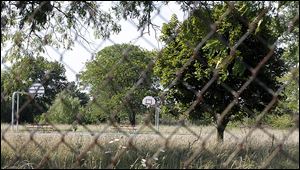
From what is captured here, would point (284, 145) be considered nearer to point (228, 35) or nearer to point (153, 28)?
point (228, 35)

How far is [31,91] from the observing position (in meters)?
1.84

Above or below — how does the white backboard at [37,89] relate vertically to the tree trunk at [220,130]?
above

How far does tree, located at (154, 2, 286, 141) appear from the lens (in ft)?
6.06

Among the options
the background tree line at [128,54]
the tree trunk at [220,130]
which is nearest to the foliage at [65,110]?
the background tree line at [128,54]

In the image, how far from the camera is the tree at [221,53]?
1.85 metres

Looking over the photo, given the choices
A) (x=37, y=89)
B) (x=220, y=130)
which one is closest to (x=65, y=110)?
(x=37, y=89)

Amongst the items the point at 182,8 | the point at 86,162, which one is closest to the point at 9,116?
the point at 86,162

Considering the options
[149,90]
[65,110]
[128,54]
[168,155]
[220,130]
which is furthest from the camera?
[220,130]

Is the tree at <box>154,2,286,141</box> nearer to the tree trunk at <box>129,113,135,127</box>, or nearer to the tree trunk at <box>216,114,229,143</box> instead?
the tree trunk at <box>216,114,229,143</box>

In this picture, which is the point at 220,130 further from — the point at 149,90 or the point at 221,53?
the point at 221,53

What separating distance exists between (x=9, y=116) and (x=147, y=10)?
1.35m

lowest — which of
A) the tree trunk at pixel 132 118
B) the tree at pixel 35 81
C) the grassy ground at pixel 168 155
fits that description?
the tree trunk at pixel 132 118

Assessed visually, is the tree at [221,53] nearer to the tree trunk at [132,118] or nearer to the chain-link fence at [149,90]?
the chain-link fence at [149,90]

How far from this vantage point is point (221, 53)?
2205 millimetres
